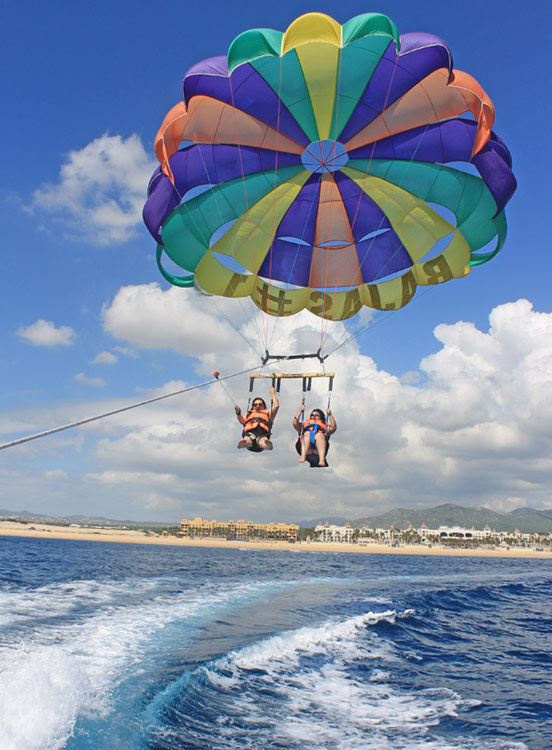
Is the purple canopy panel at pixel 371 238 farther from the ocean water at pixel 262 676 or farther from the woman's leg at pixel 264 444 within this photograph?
the ocean water at pixel 262 676

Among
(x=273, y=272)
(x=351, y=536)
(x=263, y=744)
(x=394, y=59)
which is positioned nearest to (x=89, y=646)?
(x=263, y=744)

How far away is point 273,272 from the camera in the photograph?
12562mm

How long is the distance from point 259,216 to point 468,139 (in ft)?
14.3

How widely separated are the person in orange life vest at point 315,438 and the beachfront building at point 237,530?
121 m

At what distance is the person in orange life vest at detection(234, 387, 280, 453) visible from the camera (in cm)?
861

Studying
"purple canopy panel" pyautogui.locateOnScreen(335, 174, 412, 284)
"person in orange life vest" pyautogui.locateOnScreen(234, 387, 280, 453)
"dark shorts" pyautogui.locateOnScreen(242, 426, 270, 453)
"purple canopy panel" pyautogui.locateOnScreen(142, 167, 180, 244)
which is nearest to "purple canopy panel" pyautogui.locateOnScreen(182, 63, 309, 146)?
"purple canopy panel" pyautogui.locateOnScreen(142, 167, 180, 244)

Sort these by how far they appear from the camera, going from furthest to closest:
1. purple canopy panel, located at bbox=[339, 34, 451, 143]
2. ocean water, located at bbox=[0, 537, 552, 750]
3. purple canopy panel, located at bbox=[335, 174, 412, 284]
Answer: purple canopy panel, located at bbox=[335, 174, 412, 284]
purple canopy panel, located at bbox=[339, 34, 451, 143]
ocean water, located at bbox=[0, 537, 552, 750]

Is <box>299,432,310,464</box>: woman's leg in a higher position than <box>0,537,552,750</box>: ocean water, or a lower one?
higher

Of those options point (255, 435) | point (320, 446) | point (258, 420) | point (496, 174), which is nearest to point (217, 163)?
point (496, 174)

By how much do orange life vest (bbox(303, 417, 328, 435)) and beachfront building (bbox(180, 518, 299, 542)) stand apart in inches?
4772

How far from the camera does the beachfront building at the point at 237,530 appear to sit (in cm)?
12581

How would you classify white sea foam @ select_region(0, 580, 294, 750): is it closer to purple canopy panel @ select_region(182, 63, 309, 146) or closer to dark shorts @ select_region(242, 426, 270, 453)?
dark shorts @ select_region(242, 426, 270, 453)

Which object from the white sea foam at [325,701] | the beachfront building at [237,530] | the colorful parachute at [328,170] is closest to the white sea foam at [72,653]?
the white sea foam at [325,701]

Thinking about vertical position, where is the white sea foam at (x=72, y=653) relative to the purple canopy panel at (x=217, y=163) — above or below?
below
